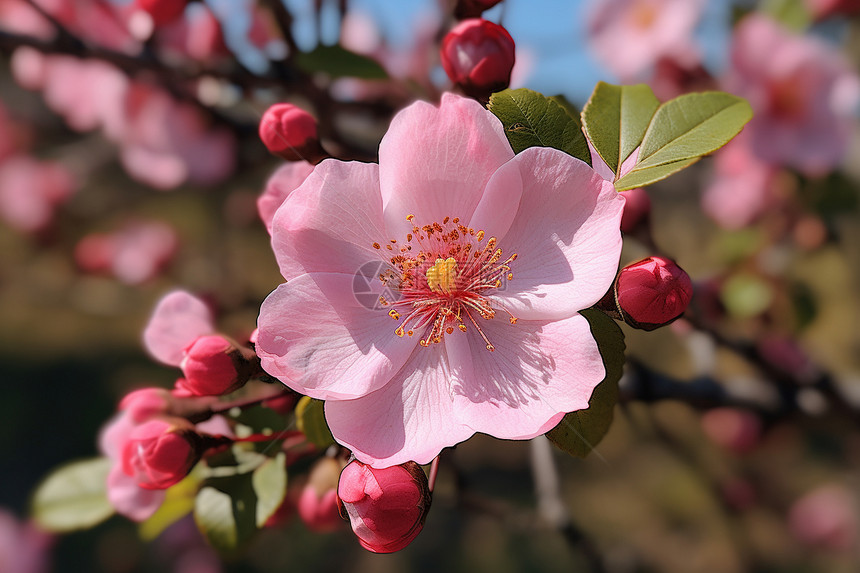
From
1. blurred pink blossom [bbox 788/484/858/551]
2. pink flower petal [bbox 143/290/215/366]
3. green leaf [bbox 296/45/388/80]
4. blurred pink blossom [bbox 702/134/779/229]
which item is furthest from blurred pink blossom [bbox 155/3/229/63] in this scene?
blurred pink blossom [bbox 788/484/858/551]

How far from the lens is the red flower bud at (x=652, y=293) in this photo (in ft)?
1.82

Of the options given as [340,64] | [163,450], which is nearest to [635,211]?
[340,64]

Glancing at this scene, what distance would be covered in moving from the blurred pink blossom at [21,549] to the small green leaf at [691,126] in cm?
252

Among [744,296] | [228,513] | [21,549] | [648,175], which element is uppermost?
[648,175]

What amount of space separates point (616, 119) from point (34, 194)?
2586 millimetres

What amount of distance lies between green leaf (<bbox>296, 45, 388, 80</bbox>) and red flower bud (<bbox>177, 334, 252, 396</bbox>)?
0.46 meters

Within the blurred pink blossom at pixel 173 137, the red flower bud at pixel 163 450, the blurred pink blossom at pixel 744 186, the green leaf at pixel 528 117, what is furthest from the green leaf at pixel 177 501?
the blurred pink blossom at pixel 744 186

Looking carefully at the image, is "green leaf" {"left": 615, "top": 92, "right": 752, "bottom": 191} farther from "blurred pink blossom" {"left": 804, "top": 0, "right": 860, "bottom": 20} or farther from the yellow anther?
→ "blurred pink blossom" {"left": 804, "top": 0, "right": 860, "bottom": 20}

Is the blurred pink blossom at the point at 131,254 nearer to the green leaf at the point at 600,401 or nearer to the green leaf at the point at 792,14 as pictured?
the green leaf at the point at 600,401

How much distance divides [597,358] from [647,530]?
268 centimetres

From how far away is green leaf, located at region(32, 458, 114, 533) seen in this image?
0.96 metres

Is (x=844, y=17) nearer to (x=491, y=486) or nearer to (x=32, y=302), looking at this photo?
Result: (x=491, y=486)

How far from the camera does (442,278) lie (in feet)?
2.27

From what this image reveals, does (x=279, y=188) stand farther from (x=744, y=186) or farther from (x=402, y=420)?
(x=744, y=186)
